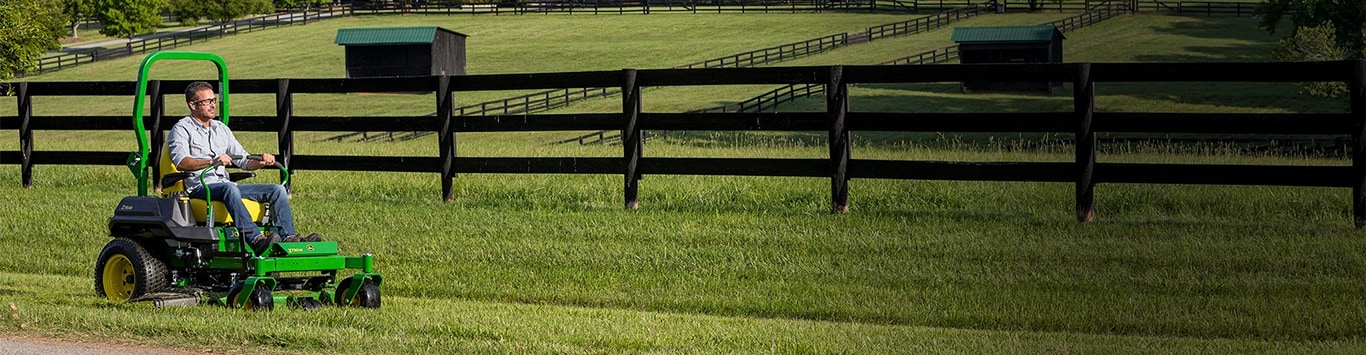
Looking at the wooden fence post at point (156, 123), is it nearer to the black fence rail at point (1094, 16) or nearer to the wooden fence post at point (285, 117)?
the wooden fence post at point (285, 117)

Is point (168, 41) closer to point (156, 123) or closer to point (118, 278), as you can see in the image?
point (156, 123)

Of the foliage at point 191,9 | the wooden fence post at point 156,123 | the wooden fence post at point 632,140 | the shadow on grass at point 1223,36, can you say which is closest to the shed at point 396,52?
the shadow on grass at point 1223,36

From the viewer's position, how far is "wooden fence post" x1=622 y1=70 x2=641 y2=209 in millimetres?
13281

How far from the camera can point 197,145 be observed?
336 inches

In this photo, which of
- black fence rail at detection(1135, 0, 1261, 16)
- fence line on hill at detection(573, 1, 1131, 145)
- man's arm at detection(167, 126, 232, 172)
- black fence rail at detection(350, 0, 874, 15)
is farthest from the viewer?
black fence rail at detection(350, 0, 874, 15)

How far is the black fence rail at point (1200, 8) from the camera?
77.0m

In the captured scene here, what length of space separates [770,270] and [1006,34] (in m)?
45.6

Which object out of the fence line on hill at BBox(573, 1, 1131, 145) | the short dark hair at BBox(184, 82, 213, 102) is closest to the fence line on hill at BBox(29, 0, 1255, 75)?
the fence line on hill at BBox(573, 1, 1131, 145)

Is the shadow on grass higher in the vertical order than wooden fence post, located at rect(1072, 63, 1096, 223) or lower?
lower

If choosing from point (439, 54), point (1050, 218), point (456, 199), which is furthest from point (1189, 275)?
point (439, 54)

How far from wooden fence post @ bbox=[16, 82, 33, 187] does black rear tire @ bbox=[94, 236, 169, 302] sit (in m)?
8.55

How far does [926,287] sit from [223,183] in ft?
13.3

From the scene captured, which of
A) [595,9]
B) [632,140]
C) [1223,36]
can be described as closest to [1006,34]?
[1223,36]

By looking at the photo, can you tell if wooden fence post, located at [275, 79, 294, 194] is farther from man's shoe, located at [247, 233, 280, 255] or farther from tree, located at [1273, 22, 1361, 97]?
tree, located at [1273, 22, 1361, 97]
